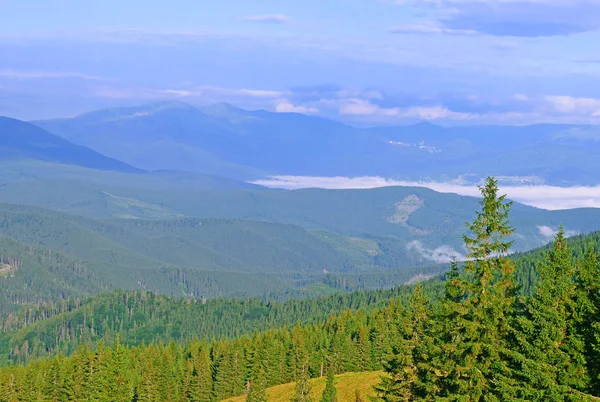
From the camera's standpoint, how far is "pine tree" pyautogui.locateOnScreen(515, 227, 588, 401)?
40.6 m

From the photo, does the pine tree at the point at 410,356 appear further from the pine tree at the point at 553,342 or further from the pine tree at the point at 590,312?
the pine tree at the point at 590,312

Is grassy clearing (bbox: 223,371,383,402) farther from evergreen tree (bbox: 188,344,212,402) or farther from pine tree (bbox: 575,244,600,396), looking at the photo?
pine tree (bbox: 575,244,600,396)

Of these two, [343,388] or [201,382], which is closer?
[343,388]

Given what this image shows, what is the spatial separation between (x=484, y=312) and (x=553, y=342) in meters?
4.59

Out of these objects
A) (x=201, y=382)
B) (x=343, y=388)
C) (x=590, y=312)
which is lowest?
(x=201, y=382)

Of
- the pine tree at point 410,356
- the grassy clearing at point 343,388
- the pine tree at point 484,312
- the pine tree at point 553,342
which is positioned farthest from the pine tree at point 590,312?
the grassy clearing at point 343,388

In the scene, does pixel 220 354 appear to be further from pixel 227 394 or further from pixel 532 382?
pixel 532 382

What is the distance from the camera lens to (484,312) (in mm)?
44938

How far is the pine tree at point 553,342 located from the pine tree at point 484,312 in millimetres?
2282

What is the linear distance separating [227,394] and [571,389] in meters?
101

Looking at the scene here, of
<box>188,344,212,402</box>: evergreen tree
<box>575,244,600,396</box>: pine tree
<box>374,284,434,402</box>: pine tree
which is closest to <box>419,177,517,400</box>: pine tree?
<box>575,244,600,396</box>: pine tree

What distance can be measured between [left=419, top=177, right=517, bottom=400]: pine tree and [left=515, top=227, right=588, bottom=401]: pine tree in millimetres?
2282

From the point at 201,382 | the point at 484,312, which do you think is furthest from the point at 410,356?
the point at 201,382

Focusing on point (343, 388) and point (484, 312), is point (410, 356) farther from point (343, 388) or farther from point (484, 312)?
point (343, 388)
